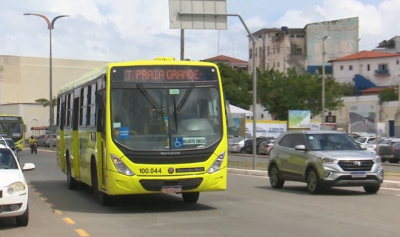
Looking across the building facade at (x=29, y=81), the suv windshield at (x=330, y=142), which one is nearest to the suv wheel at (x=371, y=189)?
the suv windshield at (x=330, y=142)

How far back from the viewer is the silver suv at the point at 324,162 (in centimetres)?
1723

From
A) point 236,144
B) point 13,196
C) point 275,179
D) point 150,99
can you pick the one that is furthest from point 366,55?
point 13,196

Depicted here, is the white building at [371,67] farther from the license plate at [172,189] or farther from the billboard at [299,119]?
the license plate at [172,189]

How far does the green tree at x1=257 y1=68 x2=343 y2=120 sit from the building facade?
107 feet

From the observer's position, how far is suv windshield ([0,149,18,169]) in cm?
1225

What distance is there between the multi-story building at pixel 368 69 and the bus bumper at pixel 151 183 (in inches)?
3634

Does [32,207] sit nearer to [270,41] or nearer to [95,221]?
[95,221]

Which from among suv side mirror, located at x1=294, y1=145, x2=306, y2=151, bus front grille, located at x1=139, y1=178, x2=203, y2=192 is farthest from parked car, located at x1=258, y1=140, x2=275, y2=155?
bus front grille, located at x1=139, y1=178, x2=203, y2=192

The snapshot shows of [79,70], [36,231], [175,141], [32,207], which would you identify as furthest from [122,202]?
[79,70]

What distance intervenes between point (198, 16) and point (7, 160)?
1458 cm

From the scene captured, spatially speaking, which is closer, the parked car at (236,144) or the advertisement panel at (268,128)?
the parked car at (236,144)

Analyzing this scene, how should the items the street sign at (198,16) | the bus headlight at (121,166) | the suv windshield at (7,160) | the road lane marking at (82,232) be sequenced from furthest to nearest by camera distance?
1. the street sign at (198,16)
2. the bus headlight at (121,166)
3. the suv windshield at (7,160)
4. the road lane marking at (82,232)

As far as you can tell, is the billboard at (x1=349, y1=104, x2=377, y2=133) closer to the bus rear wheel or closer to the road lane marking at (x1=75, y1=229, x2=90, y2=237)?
the bus rear wheel

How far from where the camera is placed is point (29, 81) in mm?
99875
